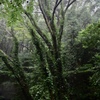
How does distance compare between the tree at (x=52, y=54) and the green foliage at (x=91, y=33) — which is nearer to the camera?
the green foliage at (x=91, y=33)

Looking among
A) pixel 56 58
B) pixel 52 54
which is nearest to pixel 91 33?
pixel 56 58

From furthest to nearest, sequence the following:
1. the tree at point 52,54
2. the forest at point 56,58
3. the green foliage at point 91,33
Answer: the tree at point 52,54
the forest at point 56,58
the green foliage at point 91,33

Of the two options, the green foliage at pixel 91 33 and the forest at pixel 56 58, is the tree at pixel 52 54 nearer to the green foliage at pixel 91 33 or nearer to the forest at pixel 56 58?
the forest at pixel 56 58

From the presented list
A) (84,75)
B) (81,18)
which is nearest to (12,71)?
(84,75)

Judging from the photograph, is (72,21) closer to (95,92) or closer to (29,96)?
(95,92)

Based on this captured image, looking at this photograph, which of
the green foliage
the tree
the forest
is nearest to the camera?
the green foliage

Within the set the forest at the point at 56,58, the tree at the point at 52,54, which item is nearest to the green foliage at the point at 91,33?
the forest at the point at 56,58

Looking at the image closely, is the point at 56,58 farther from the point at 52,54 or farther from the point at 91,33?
the point at 91,33

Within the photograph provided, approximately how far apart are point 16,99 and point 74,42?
18.7 ft

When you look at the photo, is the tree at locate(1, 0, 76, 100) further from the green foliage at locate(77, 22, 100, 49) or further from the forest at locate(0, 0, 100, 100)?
the green foliage at locate(77, 22, 100, 49)

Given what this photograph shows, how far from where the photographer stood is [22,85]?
8.88 m

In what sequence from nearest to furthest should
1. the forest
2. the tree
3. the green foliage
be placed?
1. the green foliage
2. the forest
3. the tree

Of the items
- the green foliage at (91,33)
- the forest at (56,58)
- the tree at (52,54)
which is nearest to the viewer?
the green foliage at (91,33)

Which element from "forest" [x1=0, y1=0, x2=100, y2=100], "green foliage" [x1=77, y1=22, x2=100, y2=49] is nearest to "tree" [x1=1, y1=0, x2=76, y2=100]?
"forest" [x1=0, y1=0, x2=100, y2=100]
